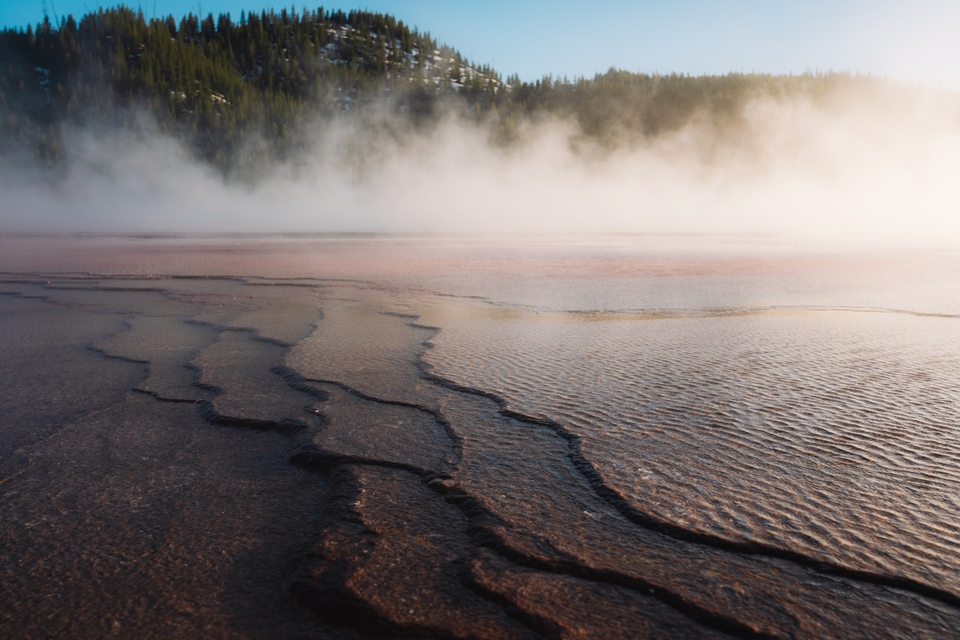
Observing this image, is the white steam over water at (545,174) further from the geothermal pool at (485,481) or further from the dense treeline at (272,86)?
the geothermal pool at (485,481)

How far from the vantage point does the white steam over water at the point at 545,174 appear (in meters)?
53.1

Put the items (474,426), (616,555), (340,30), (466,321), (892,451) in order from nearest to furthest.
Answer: (616,555)
(892,451)
(474,426)
(466,321)
(340,30)

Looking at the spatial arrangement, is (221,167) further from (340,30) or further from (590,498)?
(590,498)

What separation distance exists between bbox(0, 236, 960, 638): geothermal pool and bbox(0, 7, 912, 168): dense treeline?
6178 cm

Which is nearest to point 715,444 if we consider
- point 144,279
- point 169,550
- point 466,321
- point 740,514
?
point 740,514

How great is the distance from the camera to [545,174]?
207 ft

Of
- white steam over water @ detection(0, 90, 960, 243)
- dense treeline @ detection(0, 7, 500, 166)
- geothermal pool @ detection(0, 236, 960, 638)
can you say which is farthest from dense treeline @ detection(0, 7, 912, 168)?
geothermal pool @ detection(0, 236, 960, 638)

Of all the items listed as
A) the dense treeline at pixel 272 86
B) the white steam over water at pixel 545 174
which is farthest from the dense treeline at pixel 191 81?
the white steam over water at pixel 545 174

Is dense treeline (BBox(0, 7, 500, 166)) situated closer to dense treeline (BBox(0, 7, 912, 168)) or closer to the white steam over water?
dense treeline (BBox(0, 7, 912, 168))

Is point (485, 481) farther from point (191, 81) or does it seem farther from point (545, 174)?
point (191, 81)

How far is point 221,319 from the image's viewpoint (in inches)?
157

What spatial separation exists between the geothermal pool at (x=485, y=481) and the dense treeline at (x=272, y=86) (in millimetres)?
61780

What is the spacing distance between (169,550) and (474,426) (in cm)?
91

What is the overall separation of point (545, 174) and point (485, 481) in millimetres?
63765
